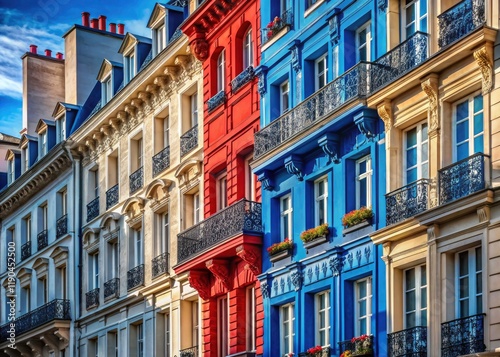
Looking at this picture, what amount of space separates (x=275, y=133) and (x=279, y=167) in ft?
2.87

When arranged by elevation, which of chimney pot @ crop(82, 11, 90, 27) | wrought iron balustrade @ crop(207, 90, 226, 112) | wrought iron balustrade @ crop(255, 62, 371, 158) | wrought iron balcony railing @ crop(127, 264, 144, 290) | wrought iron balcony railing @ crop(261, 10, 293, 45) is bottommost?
wrought iron balcony railing @ crop(127, 264, 144, 290)

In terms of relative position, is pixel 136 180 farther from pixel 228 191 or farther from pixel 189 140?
pixel 228 191

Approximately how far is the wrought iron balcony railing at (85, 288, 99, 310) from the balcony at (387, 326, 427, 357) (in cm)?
2090

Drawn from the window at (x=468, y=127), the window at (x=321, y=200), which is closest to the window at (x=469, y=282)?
the window at (x=468, y=127)

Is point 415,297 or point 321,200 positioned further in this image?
point 321,200

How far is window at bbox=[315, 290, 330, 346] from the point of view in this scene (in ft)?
106

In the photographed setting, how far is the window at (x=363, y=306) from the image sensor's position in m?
30.4

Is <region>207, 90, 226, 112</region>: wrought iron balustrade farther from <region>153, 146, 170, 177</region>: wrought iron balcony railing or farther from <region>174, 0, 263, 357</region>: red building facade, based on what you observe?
<region>153, 146, 170, 177</region>: wrought iron balcony railing

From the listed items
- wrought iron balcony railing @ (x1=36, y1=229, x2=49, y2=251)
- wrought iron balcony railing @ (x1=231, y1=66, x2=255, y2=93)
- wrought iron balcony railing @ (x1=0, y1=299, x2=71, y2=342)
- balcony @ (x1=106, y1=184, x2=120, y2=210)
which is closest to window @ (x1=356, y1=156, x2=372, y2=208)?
wrought iron balcony railing @ (x1=231, y1=66, x2=255, y2=93)

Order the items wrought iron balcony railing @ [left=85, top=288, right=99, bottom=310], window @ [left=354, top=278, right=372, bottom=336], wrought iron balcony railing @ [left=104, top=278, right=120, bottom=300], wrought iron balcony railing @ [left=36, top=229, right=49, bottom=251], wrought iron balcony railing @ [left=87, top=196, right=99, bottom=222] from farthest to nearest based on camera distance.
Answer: wrought iron balcony railing @ [left=36, top=229, right=49, bottom=251]
wrought iron balcony railing @ [left=87, top=196, right=99, bottom=222]
wrought iron balcony railing @ [left=85, top=288, right=99, bottom=310]
wrought iron balcony railing @ [left=104, top=278, right=120, bottom=300]
window @ [left=354, top=278, right=372, bottom=336]

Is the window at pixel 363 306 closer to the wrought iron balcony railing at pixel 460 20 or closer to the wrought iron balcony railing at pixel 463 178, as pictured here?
the wrought iron balcony railing at pixel 463 178

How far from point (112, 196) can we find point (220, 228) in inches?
448

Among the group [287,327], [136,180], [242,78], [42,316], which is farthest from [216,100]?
[42,316]

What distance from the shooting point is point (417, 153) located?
29.1m
